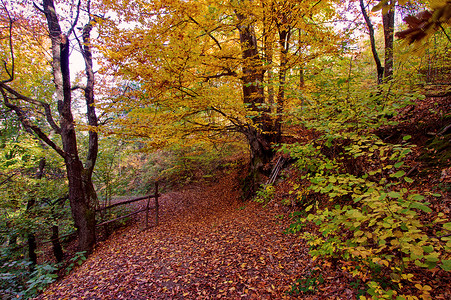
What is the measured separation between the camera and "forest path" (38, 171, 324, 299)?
3305mm

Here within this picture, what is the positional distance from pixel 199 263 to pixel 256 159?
4662 millimetres

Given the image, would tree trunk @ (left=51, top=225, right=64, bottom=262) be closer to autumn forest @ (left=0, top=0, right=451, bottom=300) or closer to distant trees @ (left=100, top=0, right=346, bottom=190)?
autumn forest @ (left=0, top=0, right=451, bottom=300)

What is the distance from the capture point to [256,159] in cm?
792

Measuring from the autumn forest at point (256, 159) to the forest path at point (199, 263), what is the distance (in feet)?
0.11

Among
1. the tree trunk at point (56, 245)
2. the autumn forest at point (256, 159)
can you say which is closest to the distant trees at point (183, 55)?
the autumn forest at point (256, 159)

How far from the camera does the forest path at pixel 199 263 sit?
3305 millimetres

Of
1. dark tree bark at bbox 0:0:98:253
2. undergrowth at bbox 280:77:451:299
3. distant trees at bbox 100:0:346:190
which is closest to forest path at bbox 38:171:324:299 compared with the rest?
undergrowth at bbox 280:77:451:299

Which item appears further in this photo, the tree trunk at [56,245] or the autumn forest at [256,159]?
the tree trunk at [56,245]

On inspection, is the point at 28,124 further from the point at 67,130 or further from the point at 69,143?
the point at 69,143

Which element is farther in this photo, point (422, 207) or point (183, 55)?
point (183, 55)

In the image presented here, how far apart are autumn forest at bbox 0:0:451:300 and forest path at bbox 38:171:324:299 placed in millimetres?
35

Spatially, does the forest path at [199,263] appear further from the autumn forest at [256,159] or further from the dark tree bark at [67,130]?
the dark tree bark at [67,130]

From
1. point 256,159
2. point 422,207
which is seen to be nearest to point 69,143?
point 256,159

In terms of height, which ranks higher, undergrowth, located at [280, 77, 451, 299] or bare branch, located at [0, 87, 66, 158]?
bare branch, located at [0, 87, 66, 158]
